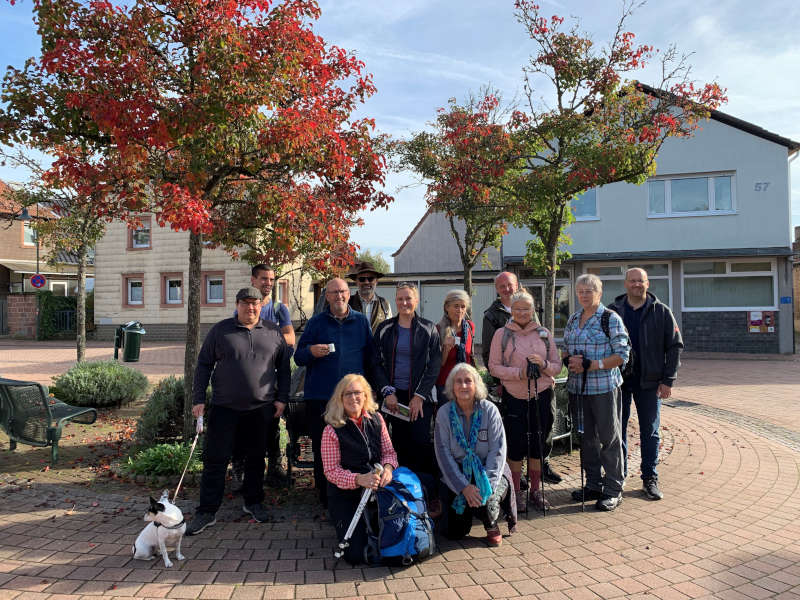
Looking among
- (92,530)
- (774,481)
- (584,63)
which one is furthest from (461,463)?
(584,63)

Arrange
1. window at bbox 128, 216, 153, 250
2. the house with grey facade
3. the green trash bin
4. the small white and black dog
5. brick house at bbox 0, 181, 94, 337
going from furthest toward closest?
brick house at bbox 0, 181, 94, 337, window at bbox 128, 216, 153, 250, the house with grey facade, the green trash bin, the small white and black dog

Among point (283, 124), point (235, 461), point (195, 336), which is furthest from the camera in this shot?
point (195, 336)

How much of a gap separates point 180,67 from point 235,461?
3.79m

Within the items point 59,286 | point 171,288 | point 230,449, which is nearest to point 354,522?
point 230,449

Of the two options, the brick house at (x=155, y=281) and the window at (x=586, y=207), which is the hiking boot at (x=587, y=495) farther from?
the brick house at (x=155, y=281)

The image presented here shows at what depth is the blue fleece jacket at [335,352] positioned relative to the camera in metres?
4.26

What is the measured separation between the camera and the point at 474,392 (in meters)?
3.94

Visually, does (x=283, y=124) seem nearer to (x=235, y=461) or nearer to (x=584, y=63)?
(x=235, y=461)

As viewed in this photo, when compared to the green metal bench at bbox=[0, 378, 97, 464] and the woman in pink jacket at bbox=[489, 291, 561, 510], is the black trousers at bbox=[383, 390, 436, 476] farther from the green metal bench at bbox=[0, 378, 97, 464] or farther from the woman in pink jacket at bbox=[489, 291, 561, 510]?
the green metal bench at bbox=[0, 378, 97, 464]

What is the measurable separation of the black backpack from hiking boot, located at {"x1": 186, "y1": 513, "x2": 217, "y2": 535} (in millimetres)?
3383

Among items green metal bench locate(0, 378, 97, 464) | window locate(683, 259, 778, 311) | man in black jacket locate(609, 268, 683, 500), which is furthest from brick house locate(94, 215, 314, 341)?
man in black jacket locate(609, 268, 683, 500)

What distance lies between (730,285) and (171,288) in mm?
22103

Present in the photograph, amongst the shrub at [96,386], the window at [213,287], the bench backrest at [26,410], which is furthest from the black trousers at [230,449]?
the window at [213,287]

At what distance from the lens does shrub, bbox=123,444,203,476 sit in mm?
4918
